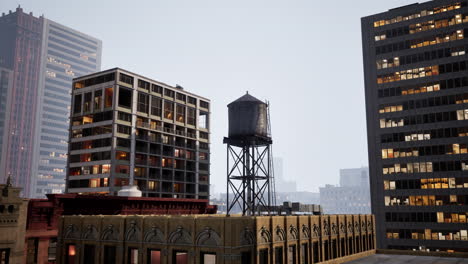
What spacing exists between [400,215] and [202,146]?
57.8 metres

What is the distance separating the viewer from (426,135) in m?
95.0

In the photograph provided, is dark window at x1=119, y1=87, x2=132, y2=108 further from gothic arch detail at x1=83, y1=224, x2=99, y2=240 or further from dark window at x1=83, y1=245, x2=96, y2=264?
dark window at x1=83, y1=245, x2=96, y2=264

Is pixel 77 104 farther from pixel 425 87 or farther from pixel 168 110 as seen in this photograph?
pixel 425 87

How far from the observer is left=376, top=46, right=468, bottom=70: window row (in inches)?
3725

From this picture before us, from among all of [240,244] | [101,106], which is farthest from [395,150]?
[240,244]

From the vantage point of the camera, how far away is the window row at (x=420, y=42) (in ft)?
313

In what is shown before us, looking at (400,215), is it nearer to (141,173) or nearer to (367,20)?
(367,20)

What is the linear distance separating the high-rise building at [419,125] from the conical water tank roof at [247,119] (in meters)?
54.5

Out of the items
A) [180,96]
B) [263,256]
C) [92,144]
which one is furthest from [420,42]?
[263,256]

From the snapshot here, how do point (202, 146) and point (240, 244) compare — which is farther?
point (202, 146)

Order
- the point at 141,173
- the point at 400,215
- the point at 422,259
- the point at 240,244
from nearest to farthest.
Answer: the point at 240,244, the point at 422,259, the point at 400,215, the point at 141,173

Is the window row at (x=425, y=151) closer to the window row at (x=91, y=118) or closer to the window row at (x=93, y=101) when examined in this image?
the window row at (x=91, y=118)

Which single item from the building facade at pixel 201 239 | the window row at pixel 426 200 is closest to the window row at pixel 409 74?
the window row at pixel 426 200

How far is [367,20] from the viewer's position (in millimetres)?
107375
